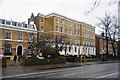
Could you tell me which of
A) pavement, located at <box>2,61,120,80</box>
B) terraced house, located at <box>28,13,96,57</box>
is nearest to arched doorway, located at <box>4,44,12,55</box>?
terraced house, located at <box>28,13,96,57</box>

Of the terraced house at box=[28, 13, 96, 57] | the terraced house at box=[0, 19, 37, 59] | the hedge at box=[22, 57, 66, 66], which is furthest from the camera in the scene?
the terraced house at box=[28, 13, 96, 57]

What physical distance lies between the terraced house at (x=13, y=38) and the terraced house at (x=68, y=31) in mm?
4418

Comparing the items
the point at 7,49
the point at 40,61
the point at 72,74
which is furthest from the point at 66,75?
the point at 7,49

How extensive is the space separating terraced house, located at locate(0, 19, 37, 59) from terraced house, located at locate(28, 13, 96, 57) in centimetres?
442

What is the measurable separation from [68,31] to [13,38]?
65.5ft

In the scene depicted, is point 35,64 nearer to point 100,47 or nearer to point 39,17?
point 39,17

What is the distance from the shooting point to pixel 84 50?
181 ft

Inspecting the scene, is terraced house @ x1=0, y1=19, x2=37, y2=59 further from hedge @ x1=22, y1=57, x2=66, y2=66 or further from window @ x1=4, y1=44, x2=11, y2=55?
hedge @ x1=22, y1=57, x2=66, y2=66

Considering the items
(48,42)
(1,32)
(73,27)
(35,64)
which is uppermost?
(73,27)

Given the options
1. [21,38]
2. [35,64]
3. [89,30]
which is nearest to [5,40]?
[21,38]

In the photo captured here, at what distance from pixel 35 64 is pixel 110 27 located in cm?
2913

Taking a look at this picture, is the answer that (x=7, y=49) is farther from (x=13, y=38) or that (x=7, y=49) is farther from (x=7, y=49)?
(x=13, y=38)

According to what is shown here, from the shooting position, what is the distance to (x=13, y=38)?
3556 cm

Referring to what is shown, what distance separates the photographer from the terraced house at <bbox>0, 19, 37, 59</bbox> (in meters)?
33.3
